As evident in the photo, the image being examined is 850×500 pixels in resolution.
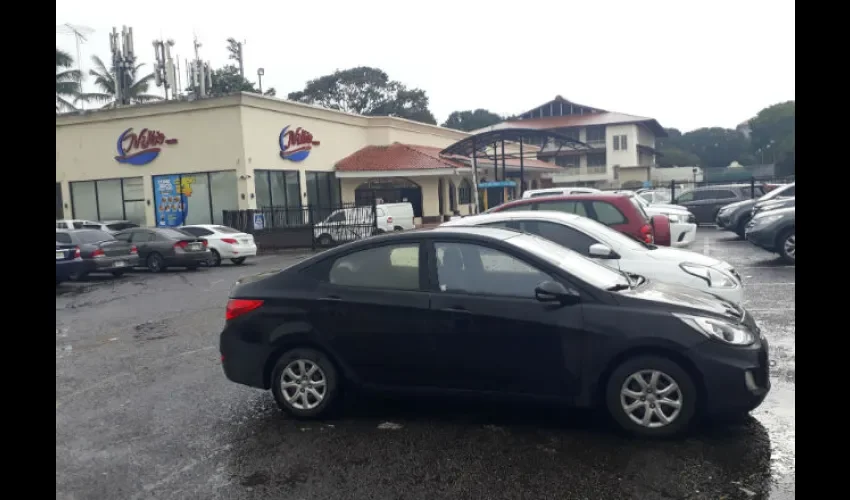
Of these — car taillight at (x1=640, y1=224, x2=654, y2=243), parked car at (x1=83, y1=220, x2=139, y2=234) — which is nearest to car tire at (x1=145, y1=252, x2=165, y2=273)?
parked car at (x1=83, y1=220, x2=139, y2=234)

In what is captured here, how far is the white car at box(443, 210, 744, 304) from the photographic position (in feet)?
25.7

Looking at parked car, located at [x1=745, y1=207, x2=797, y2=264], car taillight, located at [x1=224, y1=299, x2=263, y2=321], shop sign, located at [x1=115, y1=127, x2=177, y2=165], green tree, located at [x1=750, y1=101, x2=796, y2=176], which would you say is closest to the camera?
car taillight, located at [x1=224, y1=299, x2=263, y2=321]

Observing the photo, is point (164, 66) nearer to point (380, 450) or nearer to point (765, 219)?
point (765, 219)

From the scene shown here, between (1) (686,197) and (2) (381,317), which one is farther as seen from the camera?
(1) (686,197)

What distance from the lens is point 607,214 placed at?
1061 centimetres

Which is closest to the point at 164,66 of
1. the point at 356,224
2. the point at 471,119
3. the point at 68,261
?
the point at 356,224

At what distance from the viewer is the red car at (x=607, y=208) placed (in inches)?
408

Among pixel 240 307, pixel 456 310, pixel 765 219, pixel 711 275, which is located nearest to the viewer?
pixel 456 310

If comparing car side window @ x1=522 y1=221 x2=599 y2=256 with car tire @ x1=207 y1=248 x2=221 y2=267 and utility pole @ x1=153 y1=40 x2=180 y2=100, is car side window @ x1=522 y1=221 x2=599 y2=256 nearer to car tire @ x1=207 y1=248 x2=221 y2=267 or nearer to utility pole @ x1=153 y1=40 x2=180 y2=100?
car tire @ x1=207 y1=248 x2=221 y2=267

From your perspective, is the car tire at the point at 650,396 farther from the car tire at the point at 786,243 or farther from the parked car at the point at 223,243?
the parked car at the point at 223,243

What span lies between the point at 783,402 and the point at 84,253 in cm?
1634

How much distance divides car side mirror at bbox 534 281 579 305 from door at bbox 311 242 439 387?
875mm

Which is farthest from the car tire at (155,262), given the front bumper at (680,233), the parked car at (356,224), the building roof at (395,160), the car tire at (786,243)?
the building roof at (395,160)

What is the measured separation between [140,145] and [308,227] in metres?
8.94
